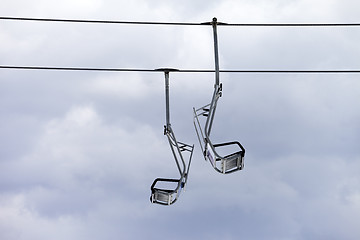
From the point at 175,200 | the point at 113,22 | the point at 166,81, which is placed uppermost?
the point at 113,22

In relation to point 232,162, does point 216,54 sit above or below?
above

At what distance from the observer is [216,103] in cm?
1462

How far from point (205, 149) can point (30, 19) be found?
518cm

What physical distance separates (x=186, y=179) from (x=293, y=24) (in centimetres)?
455

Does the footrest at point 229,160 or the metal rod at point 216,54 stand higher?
the metal rod at point 216,54

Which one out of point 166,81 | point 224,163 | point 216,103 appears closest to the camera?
point 224,163

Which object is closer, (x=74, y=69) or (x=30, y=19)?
(x=30, y=19)

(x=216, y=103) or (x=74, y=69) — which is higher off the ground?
(x=74, y=69)

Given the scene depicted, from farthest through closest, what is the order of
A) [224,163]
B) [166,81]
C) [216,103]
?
1. [166,81]
2. [216,103]
3. [224,163]

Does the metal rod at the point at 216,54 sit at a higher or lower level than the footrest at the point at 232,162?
higher

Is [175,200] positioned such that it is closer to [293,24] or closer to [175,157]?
[175,157]

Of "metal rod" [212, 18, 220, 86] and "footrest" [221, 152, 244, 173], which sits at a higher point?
"metal rod" [212, 18, 220, 86]

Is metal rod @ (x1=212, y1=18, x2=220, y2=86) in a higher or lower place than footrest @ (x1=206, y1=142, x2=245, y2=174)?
higher

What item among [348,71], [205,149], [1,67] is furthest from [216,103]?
[1,67]
